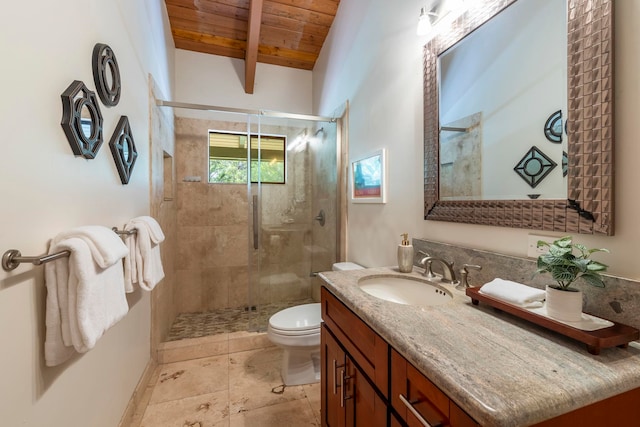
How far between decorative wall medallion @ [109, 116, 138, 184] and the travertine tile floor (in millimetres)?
1400

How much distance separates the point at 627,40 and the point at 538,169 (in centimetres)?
38

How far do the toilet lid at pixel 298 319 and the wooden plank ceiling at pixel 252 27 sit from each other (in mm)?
2550

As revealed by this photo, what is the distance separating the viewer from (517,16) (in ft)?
3.24

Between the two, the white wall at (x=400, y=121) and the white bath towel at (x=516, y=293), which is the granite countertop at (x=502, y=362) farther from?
the white wall at (x=400, y=121)

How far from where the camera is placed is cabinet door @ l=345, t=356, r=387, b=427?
83 centimetres

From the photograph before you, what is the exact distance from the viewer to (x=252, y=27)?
8.30 ft

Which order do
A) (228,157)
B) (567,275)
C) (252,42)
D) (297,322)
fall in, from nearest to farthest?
1. (567,275)
2. (297,322)
3. (252,42)
4. (228,157)

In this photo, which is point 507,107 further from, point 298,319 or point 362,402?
point 298,319

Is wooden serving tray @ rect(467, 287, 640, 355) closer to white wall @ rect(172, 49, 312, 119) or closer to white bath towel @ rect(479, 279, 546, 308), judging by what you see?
white bath towel @ rect(479, 279, 546, 308)

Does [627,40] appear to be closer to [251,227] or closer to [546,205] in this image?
[546,205]

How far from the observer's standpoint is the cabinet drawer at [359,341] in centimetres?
81

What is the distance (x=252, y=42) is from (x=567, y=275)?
119 inches

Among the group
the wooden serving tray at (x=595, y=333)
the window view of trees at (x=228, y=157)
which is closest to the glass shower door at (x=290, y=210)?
the window view of trees at (x=228, y=157)

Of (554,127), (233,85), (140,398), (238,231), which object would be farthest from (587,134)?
(233,85)
